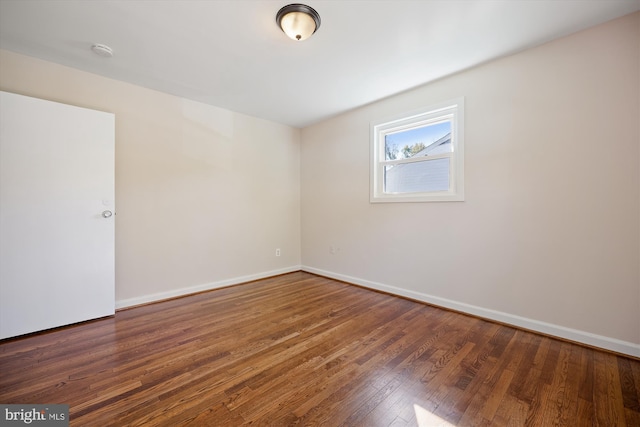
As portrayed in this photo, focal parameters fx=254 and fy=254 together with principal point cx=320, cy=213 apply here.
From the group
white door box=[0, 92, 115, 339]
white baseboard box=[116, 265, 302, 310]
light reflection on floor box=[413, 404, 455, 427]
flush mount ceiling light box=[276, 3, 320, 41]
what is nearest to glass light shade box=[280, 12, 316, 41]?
flush mount ceiling light box=[276, 3, 320, 41]

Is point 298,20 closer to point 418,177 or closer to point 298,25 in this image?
point 298,25

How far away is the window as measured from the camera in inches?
113

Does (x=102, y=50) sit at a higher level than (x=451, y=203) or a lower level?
higher

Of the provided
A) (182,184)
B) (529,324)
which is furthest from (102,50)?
(529,324)

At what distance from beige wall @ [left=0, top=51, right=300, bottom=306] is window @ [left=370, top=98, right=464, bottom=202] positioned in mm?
1789

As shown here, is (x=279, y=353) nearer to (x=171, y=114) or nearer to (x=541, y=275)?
(x=541, y=275)

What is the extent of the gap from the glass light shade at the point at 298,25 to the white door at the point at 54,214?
85.0 inches

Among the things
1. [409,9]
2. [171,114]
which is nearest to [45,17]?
A: [171,114]

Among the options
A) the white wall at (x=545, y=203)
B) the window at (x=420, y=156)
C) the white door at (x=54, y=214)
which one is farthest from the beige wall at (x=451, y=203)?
the white door at (x=54, y=214)

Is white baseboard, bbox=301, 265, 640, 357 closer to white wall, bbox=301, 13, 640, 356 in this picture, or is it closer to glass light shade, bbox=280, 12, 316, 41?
white wall, bbox=301, 13, 640, 356

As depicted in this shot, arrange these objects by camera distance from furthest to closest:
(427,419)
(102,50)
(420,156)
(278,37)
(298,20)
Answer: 1. (420,156)
2. (102,50)
3. (278,37)
4. (298,20)
5. (427,419)

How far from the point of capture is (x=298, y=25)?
1.95 metres

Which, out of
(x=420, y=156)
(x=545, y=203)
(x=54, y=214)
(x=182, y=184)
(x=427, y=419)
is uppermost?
(x=420, y=156)

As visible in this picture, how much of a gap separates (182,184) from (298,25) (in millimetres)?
2437
